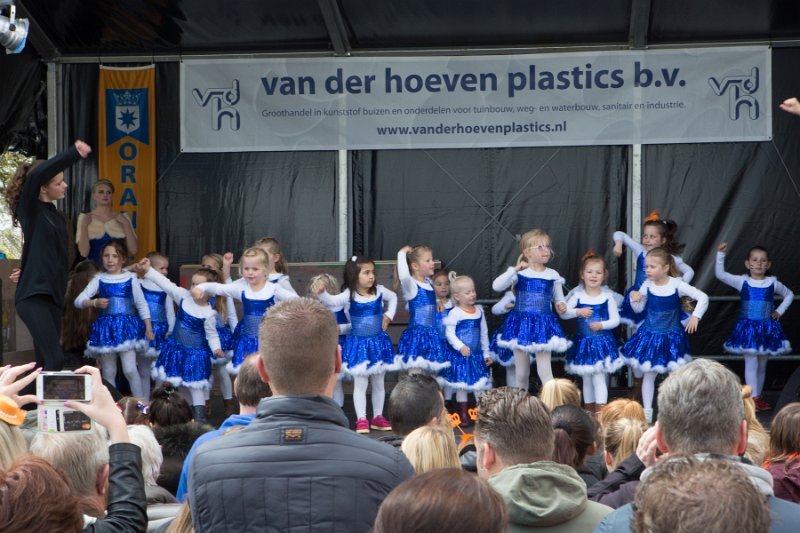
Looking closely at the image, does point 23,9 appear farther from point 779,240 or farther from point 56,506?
point 56,506

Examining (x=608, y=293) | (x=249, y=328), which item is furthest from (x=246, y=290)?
(x=608, y=293)

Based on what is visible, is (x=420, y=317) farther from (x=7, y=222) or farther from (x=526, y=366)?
(x=7, y=222)

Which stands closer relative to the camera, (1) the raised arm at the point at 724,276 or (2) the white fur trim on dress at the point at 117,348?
(2) the white fur trim on dress at the point at 117,348

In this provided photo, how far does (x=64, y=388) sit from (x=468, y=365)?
597 cm

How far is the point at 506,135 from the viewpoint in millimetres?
8984

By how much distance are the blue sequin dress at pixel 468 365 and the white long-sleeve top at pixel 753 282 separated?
2.21 metres

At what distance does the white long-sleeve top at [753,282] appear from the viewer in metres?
8.41

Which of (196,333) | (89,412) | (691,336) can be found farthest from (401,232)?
(89,412)

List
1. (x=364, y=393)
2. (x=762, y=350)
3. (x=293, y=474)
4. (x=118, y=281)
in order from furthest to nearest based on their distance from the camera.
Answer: (x=762, y=350) → (x=118, y=281) → (x=364, y=393) → (x=293, y=474)

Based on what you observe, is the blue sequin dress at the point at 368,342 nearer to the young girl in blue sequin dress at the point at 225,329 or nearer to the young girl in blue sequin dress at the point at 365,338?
the young girl in blue sequin dress at the point at 365,338

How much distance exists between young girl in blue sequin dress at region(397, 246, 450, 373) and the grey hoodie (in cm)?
551

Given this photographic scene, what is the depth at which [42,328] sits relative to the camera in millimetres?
6141

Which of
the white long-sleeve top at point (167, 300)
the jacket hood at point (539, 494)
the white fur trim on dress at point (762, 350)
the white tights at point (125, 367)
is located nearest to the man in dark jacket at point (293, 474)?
the jacket hood at point (539, 494)

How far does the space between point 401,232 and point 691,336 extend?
291 cm
